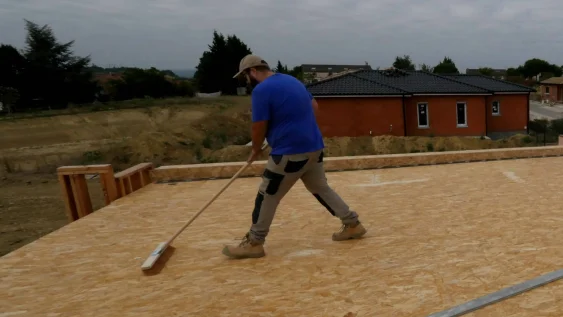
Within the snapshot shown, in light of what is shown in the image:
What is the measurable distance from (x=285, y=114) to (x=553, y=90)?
198 ft

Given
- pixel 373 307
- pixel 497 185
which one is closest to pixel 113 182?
pixel 373 307

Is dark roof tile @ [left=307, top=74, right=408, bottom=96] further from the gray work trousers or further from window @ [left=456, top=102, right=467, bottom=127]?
the gray work trousers

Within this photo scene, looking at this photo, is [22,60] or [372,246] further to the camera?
[22,60]

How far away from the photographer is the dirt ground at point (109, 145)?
12055 mm

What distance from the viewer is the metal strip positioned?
221 centimetres

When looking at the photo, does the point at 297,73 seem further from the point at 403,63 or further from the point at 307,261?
the point at 307,261

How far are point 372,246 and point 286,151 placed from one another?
3.90 ft

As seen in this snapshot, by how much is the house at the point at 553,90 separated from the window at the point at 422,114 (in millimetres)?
39814

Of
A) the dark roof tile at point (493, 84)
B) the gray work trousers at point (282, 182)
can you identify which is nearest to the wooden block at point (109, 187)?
the gray work trousers at point (282, 182)

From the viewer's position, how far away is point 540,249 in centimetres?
306

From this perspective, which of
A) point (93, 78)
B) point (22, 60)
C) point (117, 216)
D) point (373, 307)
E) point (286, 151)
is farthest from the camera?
point (93, 78)

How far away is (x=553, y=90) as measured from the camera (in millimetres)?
50500

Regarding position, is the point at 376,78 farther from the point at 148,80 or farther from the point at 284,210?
the point at 148,80

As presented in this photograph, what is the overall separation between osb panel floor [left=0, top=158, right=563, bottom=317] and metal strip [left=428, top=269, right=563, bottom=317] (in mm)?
46
